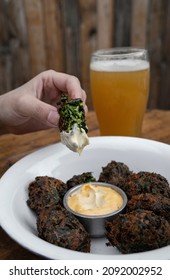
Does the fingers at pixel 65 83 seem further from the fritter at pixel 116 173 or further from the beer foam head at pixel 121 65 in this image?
the fritter at pixel 116 173

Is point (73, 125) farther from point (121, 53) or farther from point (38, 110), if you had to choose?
point (121, 53)

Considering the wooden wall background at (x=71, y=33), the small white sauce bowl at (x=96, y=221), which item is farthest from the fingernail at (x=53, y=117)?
the wooden wall background at (x=71, y=33)

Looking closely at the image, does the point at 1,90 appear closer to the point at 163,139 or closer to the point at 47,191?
the point at 163,139

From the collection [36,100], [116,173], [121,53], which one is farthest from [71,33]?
[116,173]

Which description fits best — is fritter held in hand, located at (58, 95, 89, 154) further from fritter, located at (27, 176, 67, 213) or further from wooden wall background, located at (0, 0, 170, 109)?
wooden wall background, located at (0, 0, 170, 109)

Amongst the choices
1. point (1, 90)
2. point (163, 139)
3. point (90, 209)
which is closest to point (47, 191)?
point (90, 209)
